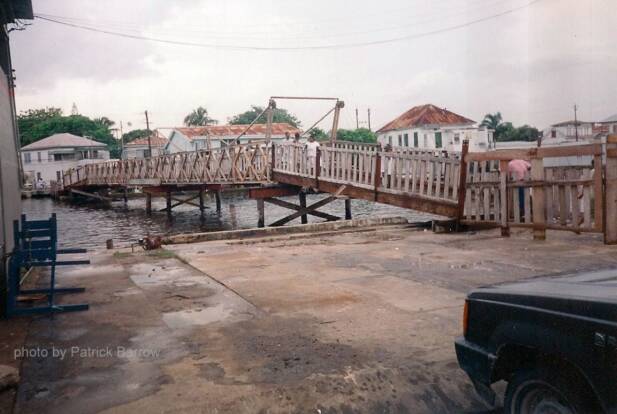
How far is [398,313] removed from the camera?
5680 millimetres

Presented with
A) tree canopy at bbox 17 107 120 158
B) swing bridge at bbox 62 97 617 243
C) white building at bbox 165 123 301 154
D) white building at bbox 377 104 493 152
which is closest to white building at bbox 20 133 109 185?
tree canopy at bbox 17 107 120 158

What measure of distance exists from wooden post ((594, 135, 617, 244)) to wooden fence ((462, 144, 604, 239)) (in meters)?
0.11

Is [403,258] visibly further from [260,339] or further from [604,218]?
[260,339]

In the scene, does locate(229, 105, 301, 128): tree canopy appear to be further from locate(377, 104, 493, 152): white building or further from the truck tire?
the truck tire

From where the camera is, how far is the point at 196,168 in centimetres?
2875

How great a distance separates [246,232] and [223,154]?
508 inches

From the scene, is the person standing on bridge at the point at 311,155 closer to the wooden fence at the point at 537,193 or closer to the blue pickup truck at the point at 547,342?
the wooden fence at the point at 537,193

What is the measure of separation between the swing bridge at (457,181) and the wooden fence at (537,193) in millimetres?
18

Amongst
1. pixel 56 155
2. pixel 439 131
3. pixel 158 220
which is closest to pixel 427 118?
pixel 439 131

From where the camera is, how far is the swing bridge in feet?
29.9

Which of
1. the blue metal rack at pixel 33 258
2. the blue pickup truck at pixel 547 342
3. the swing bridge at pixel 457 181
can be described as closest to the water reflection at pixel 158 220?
the swing bridge at pixel 457 181

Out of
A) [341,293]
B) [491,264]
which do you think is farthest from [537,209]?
[341,293]

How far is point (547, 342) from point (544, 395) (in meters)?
0.34

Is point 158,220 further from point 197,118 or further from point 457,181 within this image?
point 197,118
